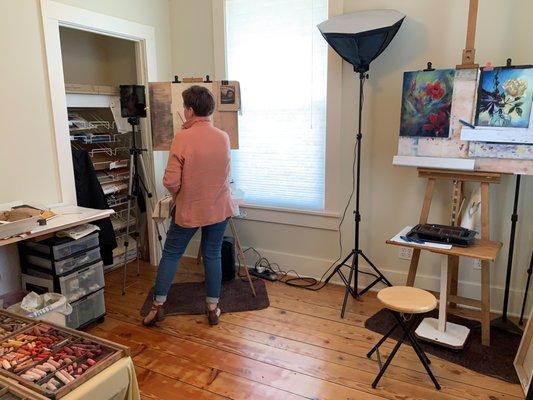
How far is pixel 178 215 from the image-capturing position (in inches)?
99.0

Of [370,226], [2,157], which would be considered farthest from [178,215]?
[370,226]

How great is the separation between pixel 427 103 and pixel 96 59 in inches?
120

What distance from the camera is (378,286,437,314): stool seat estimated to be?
1934 mm

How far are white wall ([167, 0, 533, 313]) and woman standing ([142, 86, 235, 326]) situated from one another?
40.1 inches

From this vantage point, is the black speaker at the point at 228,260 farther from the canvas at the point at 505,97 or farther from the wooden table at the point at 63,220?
the canvas at the point at 505,97

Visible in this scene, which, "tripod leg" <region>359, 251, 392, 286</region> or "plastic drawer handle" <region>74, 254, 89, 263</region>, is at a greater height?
"plastic drawer handle" <region>74, 254, 89, 263</region>

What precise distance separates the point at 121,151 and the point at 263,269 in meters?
1.77

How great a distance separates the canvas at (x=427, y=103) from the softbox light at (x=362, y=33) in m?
0.27

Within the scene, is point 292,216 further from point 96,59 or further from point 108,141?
point 96,59

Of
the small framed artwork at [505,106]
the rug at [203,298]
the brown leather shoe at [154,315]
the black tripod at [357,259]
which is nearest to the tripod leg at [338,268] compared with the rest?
the black tripod at [357,259]

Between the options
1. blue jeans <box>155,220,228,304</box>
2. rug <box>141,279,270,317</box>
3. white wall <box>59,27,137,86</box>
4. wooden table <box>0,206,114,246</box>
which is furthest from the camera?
white wall <box>59,27,137,86</box>

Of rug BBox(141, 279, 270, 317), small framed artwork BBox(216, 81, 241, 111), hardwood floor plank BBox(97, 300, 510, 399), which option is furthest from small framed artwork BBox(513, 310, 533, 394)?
small framed artwork BBox(216, 81, 241, 111)

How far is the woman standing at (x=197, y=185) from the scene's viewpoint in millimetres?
2381

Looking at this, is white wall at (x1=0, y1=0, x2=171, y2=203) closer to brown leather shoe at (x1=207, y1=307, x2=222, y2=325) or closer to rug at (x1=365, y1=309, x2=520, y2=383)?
brown leather shoe at (x1=207, y1=307, x2=222, y2=325)
